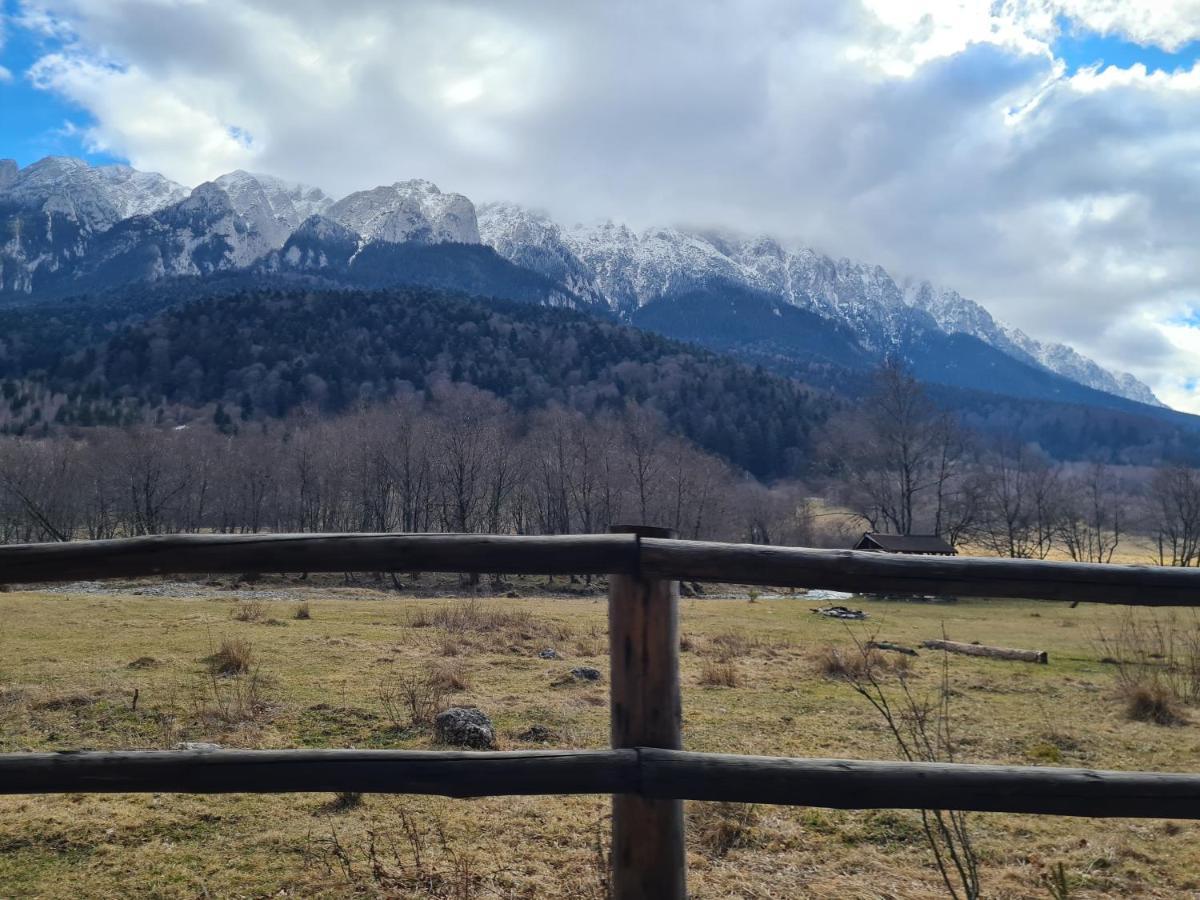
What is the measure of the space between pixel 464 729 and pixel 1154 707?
7480 millimetres

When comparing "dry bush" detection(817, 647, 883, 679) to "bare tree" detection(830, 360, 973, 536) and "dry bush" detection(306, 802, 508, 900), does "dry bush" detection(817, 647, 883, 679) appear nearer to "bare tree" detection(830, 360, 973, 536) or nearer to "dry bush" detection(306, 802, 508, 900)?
"dry bush" detection(306, 802, 508, 900)

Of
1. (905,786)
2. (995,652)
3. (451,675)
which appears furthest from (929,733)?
(995,652)

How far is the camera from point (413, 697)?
6738mm

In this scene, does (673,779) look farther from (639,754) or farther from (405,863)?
(405,863)

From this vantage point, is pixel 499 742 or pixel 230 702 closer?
pixel 499 742

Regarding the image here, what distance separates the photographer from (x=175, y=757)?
280 centimetres

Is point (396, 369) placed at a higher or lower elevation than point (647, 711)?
higher

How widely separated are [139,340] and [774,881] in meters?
180

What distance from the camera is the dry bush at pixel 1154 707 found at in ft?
27.3

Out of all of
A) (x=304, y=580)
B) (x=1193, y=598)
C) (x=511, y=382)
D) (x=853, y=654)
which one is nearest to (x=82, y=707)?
(x=1193, y=598)

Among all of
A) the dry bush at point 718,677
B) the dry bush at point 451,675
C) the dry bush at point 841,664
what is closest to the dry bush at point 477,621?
the dry bush at point 451,675

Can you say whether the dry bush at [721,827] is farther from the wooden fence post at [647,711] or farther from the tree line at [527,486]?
the tree line at [527,486]

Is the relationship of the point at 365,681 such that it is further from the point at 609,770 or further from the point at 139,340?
the point at 139,340

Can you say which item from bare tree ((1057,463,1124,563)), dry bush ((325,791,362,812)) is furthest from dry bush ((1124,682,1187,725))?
bare tree ((1057,463,1124,563))
